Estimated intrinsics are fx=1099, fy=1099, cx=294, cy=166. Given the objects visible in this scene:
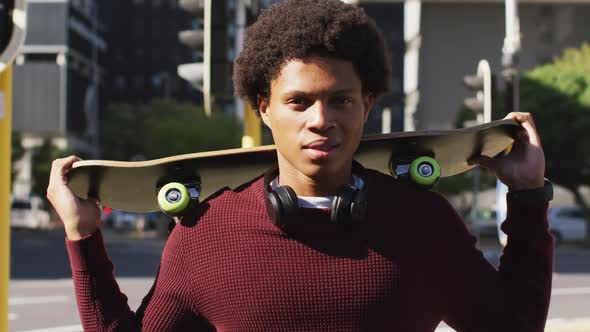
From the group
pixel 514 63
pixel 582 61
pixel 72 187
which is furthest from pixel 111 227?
pixel 72 187

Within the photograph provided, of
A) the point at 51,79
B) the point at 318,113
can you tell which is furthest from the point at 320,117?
the point at 51,79

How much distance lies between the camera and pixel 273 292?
2.13 m

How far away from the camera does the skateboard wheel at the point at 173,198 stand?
2.29 meters

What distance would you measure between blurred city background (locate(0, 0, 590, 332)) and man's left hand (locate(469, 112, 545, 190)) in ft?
9.23

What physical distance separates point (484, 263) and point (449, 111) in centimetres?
6386

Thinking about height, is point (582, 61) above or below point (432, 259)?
above

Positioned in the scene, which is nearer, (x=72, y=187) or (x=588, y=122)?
(x=72, y=187)

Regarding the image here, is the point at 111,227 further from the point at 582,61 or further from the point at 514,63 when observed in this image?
the point at 514,63

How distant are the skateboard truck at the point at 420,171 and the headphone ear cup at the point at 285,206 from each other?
315 mm

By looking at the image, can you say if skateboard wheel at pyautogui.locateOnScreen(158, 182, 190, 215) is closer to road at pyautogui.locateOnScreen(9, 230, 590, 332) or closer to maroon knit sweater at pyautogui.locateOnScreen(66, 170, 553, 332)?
maroon knit sweater at pyautogui.locateOnScreen(66, 170, 553, 332)

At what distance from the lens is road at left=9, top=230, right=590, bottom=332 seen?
456 inches

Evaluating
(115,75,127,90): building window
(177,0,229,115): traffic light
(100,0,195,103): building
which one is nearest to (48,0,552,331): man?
(177,0,229,115): traffic light

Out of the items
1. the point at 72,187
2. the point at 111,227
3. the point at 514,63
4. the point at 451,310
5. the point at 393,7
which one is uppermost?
the point at 393,7

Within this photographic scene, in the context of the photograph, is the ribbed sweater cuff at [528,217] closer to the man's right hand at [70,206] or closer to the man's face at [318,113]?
the man's face at [318,113]
